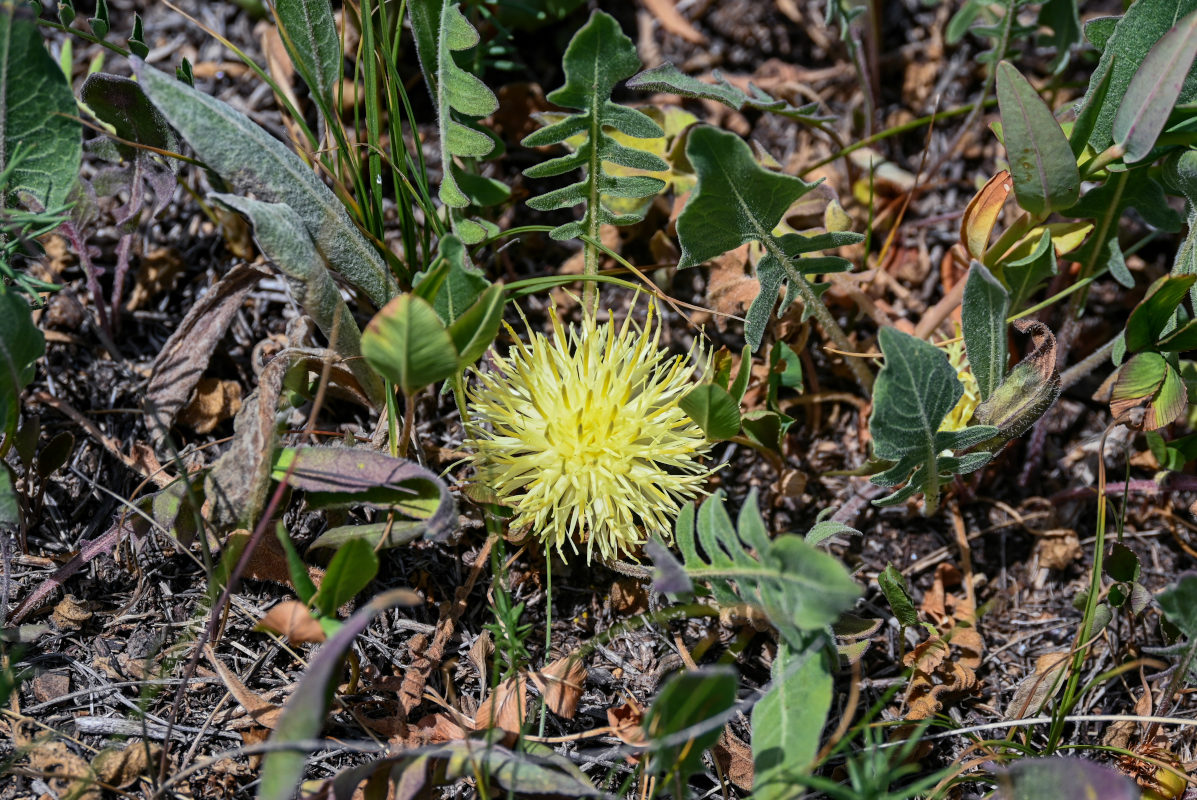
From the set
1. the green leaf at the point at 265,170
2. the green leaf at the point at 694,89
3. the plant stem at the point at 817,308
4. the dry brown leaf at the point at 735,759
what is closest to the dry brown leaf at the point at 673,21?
the green leaf at the point at 694,89

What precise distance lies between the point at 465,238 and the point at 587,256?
0.28m

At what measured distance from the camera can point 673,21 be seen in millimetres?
2473

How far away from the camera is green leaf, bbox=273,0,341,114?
5.88 feet

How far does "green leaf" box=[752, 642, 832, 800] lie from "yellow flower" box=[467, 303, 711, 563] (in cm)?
34

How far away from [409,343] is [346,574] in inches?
15.7

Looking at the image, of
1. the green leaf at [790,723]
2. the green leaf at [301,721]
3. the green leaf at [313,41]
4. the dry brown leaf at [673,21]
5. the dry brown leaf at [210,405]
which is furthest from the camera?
the dry brown leaf at [673,21]

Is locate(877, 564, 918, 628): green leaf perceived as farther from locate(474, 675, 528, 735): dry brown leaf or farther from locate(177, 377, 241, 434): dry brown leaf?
locate(177, 377, 241, 434): dry brown leaf

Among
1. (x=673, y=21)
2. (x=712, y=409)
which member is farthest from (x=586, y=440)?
(x=673, y=21)

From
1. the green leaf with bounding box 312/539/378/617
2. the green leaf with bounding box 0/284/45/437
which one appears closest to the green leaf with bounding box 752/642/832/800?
the green leaf with bounding box 312/539/378/617

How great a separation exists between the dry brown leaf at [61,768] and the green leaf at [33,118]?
104 cm

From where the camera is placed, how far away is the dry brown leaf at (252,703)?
1573 millimetres

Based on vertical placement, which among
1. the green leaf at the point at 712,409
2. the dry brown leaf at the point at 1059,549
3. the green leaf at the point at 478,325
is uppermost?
the green leaf at the point at 478,325

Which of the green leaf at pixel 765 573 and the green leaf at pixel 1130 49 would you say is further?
the green leaf at pixel 1130 49

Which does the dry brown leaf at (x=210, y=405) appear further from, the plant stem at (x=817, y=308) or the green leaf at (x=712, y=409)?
the plant stem at (x=817, y=308)
